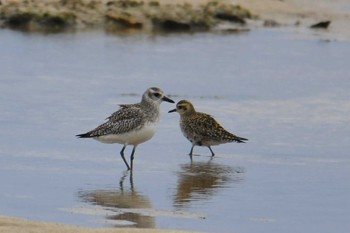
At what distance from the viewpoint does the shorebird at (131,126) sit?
1515 cm

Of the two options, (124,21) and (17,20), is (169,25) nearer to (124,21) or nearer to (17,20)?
(124,21)

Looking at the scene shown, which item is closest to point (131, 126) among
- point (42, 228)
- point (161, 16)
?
point (42, 228)

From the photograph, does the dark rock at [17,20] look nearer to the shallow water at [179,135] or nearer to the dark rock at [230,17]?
the shallow water at [179,135]

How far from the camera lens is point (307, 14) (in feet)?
119

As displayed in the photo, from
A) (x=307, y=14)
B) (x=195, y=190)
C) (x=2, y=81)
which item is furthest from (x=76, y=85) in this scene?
(x=307, y=14)

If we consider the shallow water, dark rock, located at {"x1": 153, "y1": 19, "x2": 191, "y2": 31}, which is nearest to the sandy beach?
dark rock, located at {"x1": 153, "y1": 19, "x2": 191, "y2": 31}

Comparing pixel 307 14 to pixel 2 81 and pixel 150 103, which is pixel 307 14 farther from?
pixel 150 103

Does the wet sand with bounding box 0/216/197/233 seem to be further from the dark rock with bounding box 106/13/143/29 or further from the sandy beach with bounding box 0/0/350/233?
the dark rock with bounding box 106/13/143/29

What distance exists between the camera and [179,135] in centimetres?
1778

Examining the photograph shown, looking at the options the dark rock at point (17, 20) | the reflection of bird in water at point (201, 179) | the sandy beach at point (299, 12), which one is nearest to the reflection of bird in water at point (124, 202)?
the reflection of bird in water at point (201, 179)

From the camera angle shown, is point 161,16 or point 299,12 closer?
point 161,16

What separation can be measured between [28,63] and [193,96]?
175 inches

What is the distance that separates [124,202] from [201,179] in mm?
1908

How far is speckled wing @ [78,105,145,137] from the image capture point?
15198 millimetres
